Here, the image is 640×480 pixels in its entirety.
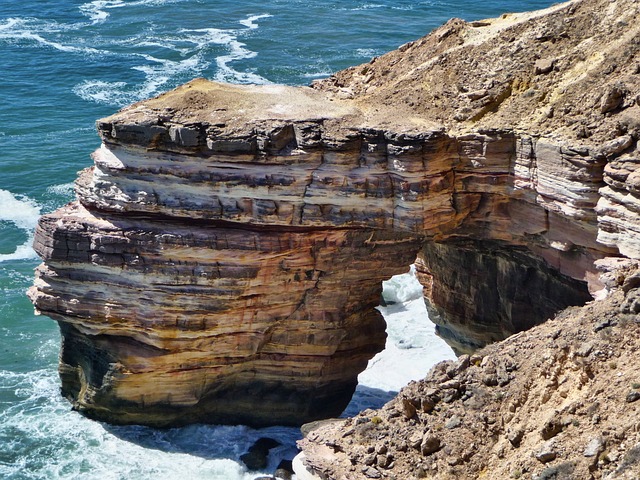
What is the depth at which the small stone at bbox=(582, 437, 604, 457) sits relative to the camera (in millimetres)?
Result: 21234

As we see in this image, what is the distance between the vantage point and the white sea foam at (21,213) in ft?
163

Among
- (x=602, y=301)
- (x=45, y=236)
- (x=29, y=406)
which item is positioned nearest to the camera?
(x=602, y=301)

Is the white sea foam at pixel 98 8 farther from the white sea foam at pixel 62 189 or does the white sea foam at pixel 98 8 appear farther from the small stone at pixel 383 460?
the small stone at pixel 383 460

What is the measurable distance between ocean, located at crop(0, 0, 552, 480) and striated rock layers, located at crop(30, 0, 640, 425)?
1.62 m

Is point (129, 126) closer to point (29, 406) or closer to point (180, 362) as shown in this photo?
point (180, 362)

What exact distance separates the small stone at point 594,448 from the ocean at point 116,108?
1461cm

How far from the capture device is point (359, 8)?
3174 inches

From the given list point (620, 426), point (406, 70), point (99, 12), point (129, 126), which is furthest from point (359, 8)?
point (620, 426)

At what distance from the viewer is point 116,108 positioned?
62.7m

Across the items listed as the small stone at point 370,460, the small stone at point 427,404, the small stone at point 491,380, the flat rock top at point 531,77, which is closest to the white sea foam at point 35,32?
the flat rock top at point 531,77

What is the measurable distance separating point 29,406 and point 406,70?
16.5 metres

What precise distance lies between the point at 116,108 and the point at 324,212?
33.4 m

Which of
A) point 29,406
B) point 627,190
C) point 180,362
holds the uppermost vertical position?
point 627,190

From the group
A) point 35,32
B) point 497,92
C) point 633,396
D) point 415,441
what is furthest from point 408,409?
point 35,32
